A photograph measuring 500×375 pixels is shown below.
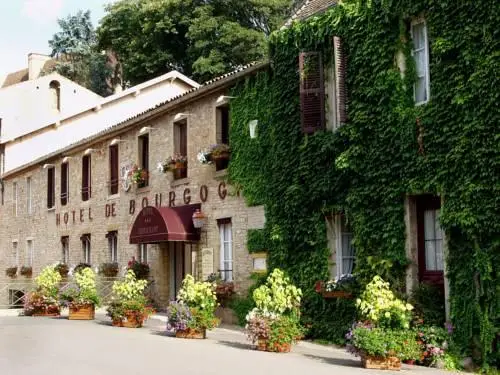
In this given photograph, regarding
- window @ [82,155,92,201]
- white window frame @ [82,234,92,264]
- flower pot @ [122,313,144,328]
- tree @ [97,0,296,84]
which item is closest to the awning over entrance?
flower pot @ [122,313,144,328]

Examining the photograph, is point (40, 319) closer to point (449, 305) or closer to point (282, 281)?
point (282, 281)

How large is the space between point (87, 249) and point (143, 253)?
4404mm

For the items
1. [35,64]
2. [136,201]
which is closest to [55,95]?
[35,64]

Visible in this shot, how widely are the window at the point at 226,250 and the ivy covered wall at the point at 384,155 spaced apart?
1.43 meters

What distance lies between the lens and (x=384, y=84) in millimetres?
13156

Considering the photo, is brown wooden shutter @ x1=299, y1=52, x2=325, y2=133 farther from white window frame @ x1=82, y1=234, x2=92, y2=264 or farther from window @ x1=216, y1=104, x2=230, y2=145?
white window frame @ x1=82, y1=234, x2=92, y2=264

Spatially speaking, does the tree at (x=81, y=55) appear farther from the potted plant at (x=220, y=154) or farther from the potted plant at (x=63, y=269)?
the potted plant at (x=220, y=154)

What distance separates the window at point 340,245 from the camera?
47.3ft

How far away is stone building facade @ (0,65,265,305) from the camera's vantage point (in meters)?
18.1

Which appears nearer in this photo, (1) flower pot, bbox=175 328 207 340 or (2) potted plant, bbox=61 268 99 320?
(1) flower pot, bbox=175 328 207 340

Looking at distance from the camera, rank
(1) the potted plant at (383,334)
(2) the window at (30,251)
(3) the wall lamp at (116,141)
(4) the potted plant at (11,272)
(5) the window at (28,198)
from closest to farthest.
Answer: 1. (1) the potted plant at (383,334)
2. (3) the wall lamp at (116,141)
3. (2) the window at (30,251)
4. (5) the window at (28,198)
5. (4) the potted plant at (11,272)

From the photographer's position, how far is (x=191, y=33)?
119 feet

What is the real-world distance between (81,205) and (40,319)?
6916 millimetres

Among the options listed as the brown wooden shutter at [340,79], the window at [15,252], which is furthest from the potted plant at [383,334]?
the window at [15,252]
